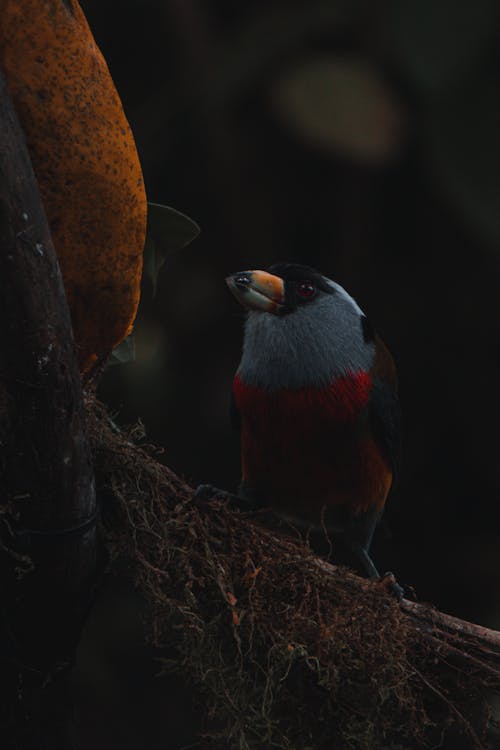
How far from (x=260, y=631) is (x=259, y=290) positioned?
640mm

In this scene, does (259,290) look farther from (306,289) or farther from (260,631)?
(260,631)

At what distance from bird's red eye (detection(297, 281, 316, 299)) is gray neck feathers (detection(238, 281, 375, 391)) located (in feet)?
0.05

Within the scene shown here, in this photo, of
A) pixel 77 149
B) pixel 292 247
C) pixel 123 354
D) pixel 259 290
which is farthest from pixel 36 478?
pixel 292 247

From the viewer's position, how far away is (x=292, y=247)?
339cm

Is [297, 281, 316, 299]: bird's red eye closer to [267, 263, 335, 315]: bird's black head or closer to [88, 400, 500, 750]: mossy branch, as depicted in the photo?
[267, 263, 335, 315]: bird's black head

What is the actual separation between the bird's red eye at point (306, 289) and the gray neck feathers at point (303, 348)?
16 mm

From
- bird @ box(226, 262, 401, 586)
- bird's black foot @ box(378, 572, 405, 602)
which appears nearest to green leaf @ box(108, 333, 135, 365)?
bird @ box(226, 262, 401, 586)

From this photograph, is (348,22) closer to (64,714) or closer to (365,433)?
(365,433)

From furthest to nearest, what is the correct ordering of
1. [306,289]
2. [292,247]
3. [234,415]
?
[292,247], [234,415], [306,289]

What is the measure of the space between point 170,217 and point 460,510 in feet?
6.60

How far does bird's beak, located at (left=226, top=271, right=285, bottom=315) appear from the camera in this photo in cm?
183

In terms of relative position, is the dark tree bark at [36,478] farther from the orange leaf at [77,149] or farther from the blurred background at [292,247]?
the blurred background at [292,247]

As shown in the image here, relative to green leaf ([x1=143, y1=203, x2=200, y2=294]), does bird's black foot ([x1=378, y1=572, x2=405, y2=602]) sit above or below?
below

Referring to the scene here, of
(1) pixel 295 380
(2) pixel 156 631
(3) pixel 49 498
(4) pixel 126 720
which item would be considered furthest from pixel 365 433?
(4) pixel 126 720
